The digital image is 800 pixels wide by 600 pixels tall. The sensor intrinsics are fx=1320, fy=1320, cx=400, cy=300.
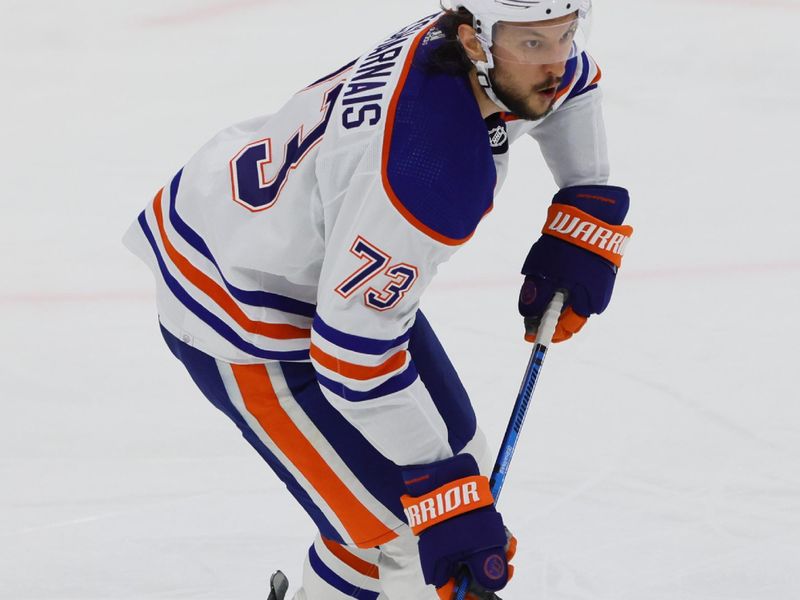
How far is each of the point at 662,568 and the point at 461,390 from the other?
76 cm

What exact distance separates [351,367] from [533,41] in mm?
549

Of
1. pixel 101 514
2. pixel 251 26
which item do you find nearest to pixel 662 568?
pixel 101 514

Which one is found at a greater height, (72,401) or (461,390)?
(461,390)

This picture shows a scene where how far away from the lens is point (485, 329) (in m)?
3.62

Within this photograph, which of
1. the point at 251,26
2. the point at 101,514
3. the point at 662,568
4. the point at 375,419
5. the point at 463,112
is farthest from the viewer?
the point at 251,26

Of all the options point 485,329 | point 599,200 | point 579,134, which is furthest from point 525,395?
point 485,329

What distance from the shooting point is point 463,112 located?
188 centimetres

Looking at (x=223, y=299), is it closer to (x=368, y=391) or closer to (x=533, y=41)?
(x=368, y=391)

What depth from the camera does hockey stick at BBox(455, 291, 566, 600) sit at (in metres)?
2.36

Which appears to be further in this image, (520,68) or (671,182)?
(671,182)

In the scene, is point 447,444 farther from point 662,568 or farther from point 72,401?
point 72,401

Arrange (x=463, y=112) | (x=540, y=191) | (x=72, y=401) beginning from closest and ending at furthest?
(x=463, y=112) < (x=72, y=401) < (x=540, y=191)

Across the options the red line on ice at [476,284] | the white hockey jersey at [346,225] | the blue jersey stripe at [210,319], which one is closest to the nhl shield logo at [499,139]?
the white hockey jersey at [346,225]

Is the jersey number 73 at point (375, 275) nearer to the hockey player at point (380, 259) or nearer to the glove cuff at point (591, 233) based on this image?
the hockey player at point (380, 259)
